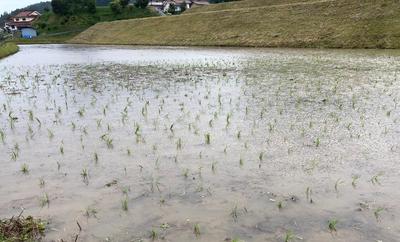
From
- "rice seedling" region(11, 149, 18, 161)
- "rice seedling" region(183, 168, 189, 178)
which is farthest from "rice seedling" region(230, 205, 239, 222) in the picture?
"rice seedling" region(11, 149, 18, 161)

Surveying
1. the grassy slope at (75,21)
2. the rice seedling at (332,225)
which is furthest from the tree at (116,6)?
the rice seedling at (332,225)

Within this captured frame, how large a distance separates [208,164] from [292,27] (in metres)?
40.5

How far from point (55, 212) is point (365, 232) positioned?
443 centimetres

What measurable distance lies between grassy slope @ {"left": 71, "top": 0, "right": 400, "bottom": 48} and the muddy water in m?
24.0

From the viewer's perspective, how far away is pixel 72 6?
390 feet

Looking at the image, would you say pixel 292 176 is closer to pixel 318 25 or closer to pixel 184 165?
pixel 184 165

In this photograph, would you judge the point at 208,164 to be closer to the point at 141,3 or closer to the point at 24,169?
the point at 24,169

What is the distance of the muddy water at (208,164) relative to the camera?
528 centimetres

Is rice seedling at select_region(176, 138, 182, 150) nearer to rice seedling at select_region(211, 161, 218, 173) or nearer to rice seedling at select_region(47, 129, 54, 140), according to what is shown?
rice seedling at select_region(211, 161, 218, 173)

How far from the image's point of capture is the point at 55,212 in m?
5.63

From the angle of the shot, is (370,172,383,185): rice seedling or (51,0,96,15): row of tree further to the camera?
(51,0,96,15): row of tree

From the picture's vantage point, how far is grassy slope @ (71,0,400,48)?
3684 centimetres

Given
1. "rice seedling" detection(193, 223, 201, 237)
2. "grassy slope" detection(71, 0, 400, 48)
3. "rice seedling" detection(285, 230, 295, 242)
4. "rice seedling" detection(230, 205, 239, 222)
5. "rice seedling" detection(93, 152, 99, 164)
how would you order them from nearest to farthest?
"rice seedling" detection(285, 230, 295, 242)
"rice seedling" detection(193, 223, 201, 237)
"rice seedling" detection(230, 205, 239, 222)
"rice seedling" detection(93, 152, 99, 164)
"grassy slope" detection(71, 0, 400, 48)

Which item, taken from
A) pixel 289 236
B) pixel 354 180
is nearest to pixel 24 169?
pixel 289 236
